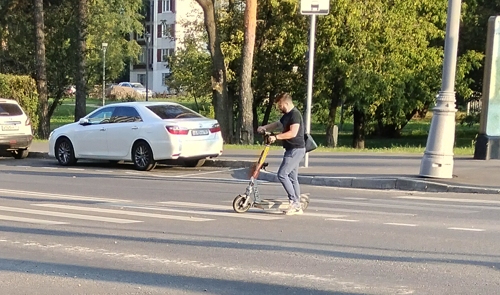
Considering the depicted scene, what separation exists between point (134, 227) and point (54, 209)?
2.30 metres

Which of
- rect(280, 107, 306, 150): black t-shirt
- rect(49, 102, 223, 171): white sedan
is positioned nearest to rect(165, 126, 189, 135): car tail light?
rect(49, 102, 223, 171): white sedan

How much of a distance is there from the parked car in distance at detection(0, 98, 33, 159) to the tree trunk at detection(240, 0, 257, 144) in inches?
357

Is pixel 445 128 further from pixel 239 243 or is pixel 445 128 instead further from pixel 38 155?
pixel 38 155

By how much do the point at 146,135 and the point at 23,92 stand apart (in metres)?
12.7

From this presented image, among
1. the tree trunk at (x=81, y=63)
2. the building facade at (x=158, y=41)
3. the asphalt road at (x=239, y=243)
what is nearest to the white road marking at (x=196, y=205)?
the asphalt road at (x=239, y=243)

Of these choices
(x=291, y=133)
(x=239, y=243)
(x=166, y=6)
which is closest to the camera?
(x=239, y=243)

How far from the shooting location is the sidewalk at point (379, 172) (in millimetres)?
14656

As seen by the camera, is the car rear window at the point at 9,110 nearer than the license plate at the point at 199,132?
No

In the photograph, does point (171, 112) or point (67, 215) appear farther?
point (171, 112)

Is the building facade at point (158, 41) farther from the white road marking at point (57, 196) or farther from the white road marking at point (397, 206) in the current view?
the white road marking at point (397, 206)

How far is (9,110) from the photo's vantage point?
73.9 feet

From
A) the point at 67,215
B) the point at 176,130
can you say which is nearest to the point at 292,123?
the point at 67,215

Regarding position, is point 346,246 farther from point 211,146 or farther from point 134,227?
point 211,146

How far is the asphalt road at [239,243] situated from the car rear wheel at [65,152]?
538 cm
